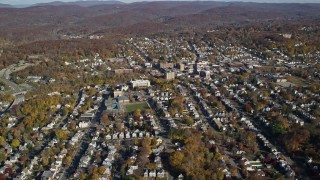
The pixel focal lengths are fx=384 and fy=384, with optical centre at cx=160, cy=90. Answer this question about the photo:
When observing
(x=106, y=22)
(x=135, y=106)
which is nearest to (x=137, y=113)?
(x=135, y=106)

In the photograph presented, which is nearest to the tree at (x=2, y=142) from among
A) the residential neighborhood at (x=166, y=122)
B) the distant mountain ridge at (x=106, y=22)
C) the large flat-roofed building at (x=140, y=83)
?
the residential neighborhood at (x=166, y=122)

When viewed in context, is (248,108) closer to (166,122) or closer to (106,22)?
(166,122)

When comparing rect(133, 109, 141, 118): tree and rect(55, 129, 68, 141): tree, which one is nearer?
rect(55, 129, 68, 141): tree

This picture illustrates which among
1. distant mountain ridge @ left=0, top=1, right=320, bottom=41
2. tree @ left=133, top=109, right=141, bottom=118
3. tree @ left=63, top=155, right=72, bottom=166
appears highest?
tree @ left=133, top=109, right=141, bottom=118

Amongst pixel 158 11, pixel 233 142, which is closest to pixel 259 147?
pixel 233 142

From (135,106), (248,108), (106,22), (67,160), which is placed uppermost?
(248,108)

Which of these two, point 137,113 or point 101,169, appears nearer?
point 101,169

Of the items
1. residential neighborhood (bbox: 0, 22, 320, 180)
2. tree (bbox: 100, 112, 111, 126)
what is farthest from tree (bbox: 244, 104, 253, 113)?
tree (bbox: 100, 112, 111, 126)

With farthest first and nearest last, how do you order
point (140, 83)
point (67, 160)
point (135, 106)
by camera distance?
point (140, 83) < point (135, 106) < point (67, 160)

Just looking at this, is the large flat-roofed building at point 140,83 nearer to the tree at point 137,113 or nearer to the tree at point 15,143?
the tree at point 137,113

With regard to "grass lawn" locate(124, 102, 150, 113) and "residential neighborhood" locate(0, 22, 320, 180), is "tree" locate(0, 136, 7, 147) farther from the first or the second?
"grass lawn" locate(124, 102, 150, 113)

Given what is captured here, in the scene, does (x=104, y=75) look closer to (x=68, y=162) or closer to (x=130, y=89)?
(x=130, y=89)
